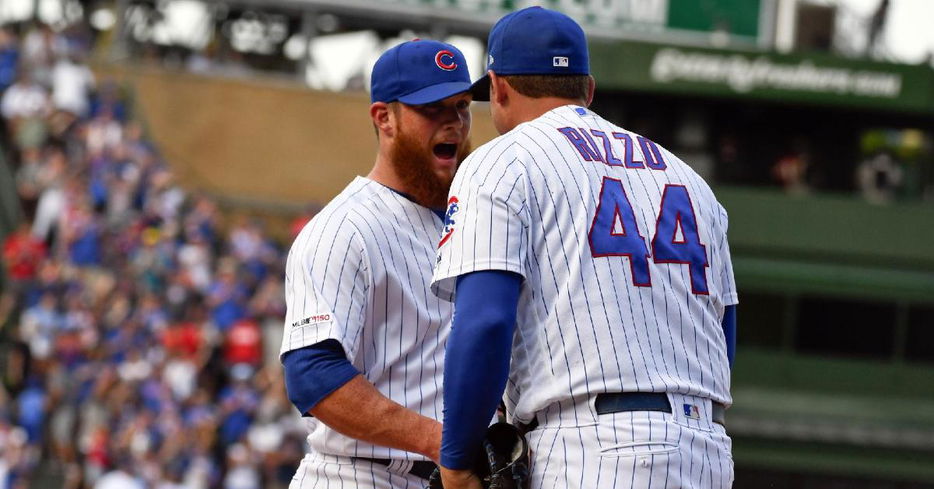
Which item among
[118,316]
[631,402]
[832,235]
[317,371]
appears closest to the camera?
[631,402]

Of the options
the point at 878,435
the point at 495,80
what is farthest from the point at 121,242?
the point at 495,80

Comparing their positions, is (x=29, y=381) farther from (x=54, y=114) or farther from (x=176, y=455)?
(x=54, y=114)

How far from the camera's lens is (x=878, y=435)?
70.9 ft

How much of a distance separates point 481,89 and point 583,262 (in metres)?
0.69

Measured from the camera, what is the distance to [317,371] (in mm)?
3973

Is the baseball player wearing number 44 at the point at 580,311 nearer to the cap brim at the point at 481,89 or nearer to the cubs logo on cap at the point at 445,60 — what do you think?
the cap brim at the point at 481,89

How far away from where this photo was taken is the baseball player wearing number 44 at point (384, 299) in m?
3.96

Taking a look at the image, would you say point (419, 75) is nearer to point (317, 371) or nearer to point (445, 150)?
point (445, 150)

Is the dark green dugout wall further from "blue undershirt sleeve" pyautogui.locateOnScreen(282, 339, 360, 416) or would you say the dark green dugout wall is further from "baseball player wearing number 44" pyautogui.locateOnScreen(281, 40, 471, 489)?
"blue undershirt sleeve" pyautogui.locateOnScreen(282, 339, 360, 416)

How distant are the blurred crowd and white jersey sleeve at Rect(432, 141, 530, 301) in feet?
39.5

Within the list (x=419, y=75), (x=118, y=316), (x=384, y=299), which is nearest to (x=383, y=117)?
(x=419, y=75)

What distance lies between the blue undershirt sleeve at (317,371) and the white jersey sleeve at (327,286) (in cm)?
2

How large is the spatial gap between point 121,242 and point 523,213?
648 inches

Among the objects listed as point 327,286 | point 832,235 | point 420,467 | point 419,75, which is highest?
point 419,75
